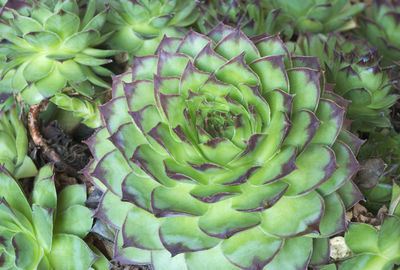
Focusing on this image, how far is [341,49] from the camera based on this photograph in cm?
111

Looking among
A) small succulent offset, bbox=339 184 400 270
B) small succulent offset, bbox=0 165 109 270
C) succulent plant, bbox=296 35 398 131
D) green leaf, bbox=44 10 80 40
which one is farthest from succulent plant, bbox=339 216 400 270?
green leaf, bbox=44 10 80 40

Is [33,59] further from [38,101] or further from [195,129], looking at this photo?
[195,129]

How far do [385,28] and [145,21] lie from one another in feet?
2.06

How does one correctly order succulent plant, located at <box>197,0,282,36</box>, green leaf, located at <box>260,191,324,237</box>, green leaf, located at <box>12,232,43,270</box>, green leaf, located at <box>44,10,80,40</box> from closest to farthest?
green leaf, located at <box>260,191,324,237</box> → green leaf, located at <box>12,232,43,270</box> → green leaf, located at <box>44,10,80,40</box> → succulent plant, located at <box>197,0,282,36</box>

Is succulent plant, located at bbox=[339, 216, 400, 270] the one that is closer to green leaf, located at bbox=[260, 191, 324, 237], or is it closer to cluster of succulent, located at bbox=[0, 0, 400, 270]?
cluster of succulent, located at bbox=[0, 0, 400, 270]

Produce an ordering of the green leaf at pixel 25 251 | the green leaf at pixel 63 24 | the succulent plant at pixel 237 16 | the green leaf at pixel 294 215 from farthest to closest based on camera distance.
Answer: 1. the succulent plant at pixel 237 16
2. the green leaf at pixel 63 24
3. the green leaf at pixel 25 251
4. the green leaf at pixel 294 215

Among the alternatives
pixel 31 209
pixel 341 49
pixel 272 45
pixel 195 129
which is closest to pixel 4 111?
pixel 31 209

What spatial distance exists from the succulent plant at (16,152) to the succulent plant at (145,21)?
0.95 ft

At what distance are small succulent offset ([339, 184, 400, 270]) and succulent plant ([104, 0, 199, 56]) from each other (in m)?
0.58

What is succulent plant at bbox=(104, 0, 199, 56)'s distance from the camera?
3.39 feet

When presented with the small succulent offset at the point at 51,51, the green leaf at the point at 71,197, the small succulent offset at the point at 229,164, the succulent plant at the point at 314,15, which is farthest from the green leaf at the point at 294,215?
the succulent plant at the point at 314,15

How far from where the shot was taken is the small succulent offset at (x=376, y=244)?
780 millimetres

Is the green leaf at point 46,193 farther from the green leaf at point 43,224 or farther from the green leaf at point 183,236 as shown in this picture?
the green leaf at point 183,236

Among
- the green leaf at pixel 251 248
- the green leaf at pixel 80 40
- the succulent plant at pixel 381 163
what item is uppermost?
the green leaf at pixel 80 40
